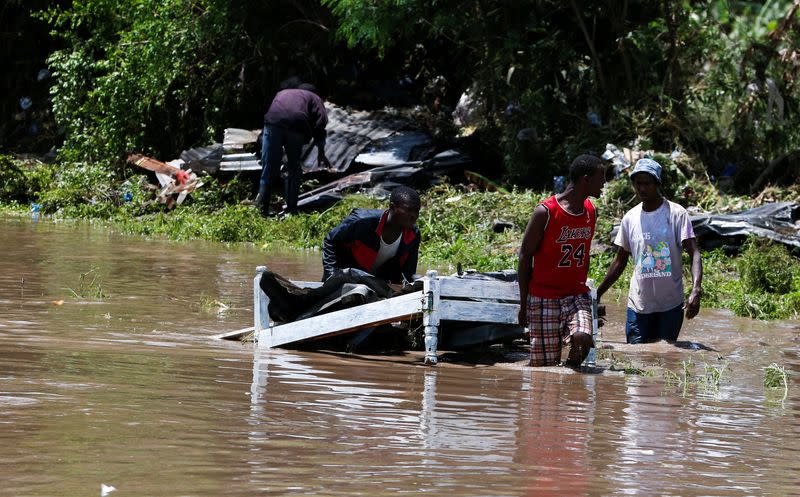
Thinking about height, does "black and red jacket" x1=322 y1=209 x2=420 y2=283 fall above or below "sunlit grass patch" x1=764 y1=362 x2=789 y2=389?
above

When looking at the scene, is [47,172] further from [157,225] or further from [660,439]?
[660,439]

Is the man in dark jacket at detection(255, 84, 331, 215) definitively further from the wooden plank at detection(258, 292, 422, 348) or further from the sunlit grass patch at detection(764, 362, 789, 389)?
the sunlit grass patch at detection(764, 362, 789, 389)

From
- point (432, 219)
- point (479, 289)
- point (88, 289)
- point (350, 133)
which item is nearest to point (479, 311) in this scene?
point (479, 289)

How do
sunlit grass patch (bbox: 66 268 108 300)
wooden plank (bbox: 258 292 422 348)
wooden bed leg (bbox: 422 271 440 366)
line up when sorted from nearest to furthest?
1. wooden bed leg (bbox: 422 271 440 366)
2. wooden plank (bbox: 258 292 422 348)
3. sunlit grass patch (bbox: 66 268 108 300)

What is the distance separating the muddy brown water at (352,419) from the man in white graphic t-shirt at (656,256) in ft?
0.80

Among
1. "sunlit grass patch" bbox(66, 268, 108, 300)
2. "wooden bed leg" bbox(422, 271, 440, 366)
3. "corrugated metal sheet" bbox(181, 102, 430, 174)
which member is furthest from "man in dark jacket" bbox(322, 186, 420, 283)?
"corrugated metal sheet" bbox(181, 102, 430, 174)

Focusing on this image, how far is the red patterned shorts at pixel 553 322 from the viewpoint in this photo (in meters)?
6.73

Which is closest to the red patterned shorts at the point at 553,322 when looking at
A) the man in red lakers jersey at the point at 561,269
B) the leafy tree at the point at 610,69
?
the man in red lakers jersey at the point at 561,269

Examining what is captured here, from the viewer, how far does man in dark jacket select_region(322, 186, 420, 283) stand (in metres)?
7.58

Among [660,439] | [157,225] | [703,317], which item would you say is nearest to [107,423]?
[660,439]

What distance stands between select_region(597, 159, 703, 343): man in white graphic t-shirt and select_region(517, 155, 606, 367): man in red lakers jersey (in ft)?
2.34

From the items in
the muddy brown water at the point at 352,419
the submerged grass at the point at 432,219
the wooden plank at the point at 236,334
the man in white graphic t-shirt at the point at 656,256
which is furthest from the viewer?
the submerged grass at the point at 432,219

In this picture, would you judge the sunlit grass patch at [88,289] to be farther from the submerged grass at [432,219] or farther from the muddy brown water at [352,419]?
the submerged grass at [432,219]

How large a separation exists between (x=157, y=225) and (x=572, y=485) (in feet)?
42.8
